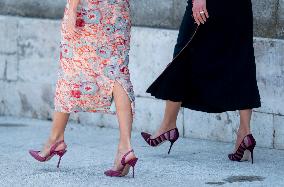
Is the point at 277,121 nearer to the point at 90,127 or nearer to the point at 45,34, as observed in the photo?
the point at 90,127

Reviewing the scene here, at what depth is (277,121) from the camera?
745cm

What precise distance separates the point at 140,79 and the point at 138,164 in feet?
5.13

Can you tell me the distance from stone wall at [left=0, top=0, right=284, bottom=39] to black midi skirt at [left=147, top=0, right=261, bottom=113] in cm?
72

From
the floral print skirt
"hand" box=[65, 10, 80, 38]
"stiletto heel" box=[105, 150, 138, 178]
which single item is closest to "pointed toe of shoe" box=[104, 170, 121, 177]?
"stiletto heel" box=[105, 150, 138, 178]

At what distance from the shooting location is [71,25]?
20.1 ft

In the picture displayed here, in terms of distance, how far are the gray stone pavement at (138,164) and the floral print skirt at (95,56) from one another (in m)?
0.46

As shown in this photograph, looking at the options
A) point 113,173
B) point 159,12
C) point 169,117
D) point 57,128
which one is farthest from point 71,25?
point 159,12

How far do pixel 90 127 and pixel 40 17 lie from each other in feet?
3.53

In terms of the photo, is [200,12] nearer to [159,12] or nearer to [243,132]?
[243,132]

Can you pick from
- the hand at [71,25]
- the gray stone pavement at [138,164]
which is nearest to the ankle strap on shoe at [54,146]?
the gray stone pavement at [138,164]

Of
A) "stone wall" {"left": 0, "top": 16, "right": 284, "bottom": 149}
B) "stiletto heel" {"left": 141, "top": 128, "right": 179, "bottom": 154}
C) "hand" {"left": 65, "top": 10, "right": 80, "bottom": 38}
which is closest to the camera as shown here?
"hand" {"left": 65, "top": 10, "right": 80, "bottom": 38}

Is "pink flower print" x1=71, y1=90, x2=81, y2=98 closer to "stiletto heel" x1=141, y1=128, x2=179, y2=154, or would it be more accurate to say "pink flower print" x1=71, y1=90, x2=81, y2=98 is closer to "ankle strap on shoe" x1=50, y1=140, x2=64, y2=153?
"ankle strap on shoe" x1=50, y1=140, x2=64, y2=153

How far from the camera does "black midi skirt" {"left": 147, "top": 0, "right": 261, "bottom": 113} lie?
684 centimetres

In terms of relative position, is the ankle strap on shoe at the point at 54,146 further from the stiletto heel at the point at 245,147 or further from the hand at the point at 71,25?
the stiletto heel at the point at 245,147
